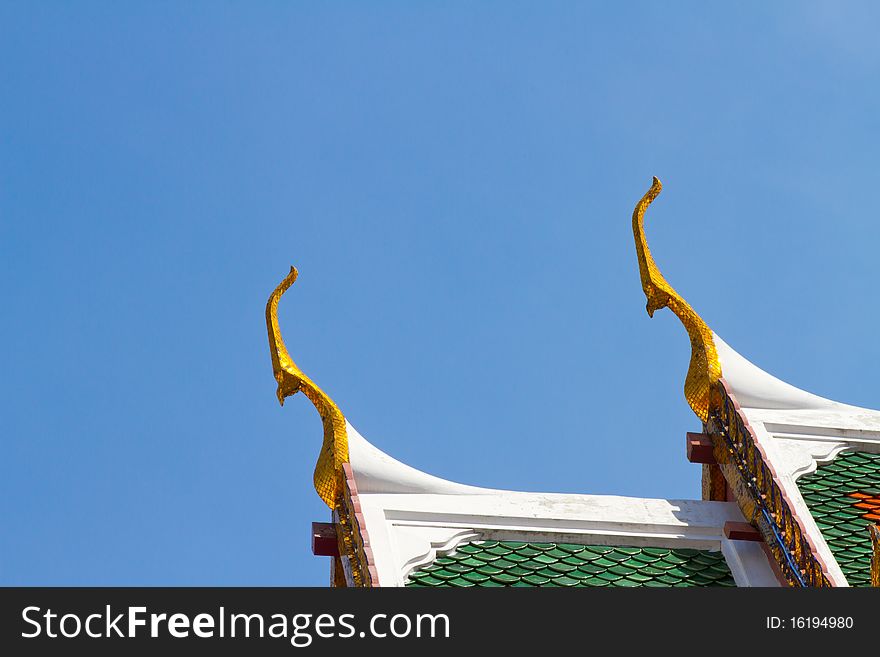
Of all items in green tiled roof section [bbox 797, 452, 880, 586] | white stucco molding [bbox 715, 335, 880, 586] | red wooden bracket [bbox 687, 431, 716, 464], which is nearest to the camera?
green tiled roof section [bbox 797, 452, 880, 586]

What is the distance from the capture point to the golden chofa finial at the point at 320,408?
18.3 metres

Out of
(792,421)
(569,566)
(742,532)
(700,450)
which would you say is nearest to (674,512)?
(742,532)

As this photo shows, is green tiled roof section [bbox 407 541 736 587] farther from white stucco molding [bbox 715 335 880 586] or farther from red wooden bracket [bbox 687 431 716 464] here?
red wooden bracket [bbox 687 431 716 464]

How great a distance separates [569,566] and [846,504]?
254 cm

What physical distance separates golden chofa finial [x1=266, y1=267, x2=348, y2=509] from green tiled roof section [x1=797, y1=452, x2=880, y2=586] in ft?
13.6

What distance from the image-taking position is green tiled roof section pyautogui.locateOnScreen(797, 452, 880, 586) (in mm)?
16547

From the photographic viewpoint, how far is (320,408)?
1889cm

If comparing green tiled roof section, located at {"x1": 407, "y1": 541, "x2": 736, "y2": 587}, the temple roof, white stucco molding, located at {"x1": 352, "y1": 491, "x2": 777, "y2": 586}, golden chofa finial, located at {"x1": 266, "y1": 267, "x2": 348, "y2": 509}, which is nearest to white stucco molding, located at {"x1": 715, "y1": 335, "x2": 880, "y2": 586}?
the temple roof
